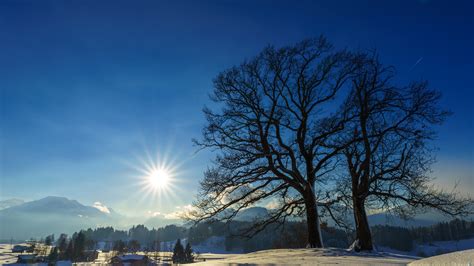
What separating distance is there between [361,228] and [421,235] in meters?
143

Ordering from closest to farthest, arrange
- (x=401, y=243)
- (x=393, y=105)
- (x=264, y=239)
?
(x=393, y=105)
(x=264, y=239)
(x=401, y=243)

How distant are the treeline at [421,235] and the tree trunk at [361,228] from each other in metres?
102

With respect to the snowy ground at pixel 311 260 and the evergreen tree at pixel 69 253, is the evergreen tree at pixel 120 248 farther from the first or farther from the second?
the snowy ground at pixel 311 260

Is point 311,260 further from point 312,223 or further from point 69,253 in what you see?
point 69,253

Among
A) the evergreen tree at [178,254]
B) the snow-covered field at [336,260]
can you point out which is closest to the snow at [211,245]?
the evergreen tree at [178,254]

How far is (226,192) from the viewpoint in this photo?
12.1 meters

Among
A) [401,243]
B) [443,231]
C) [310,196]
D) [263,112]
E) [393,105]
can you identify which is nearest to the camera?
[310,196]

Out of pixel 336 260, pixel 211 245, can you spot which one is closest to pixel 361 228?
pixel 336 260

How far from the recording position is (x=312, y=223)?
36.3 ft

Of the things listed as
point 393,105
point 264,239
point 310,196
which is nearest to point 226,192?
point 310,196

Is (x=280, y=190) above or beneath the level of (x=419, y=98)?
beneath

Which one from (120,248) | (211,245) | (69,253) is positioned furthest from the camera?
(211,245)

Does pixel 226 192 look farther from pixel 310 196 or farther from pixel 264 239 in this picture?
pixel 264 239

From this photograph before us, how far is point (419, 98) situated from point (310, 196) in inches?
261
